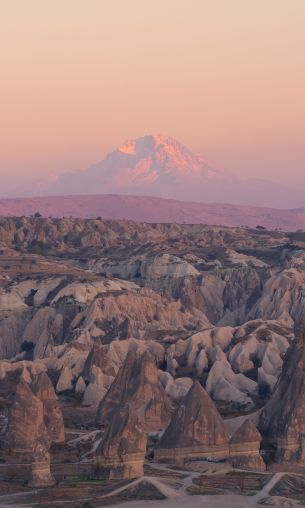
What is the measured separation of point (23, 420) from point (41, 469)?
50.6 ft

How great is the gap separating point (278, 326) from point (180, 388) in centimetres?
2481

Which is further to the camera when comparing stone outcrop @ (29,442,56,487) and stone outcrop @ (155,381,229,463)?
stone outcrop @ (155,381,229,463)

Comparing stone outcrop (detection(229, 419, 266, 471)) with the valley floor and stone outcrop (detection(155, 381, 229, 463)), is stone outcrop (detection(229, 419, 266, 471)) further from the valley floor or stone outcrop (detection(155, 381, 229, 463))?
the valley floor

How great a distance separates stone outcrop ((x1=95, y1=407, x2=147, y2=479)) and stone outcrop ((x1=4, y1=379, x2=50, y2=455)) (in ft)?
44.0

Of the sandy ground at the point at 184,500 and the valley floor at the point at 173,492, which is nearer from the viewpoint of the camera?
the sandy ground at the point at 184,500

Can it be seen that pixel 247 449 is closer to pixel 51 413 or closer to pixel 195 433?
pixel 195 433

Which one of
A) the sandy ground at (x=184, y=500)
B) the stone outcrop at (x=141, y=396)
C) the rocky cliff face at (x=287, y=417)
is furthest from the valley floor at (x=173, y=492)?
the stone outcrop at (x=141, y=396)

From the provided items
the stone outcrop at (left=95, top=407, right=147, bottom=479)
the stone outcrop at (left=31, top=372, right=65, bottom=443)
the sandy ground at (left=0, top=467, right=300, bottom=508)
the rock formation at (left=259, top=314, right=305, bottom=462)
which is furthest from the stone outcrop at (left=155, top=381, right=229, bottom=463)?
the stone outcrop at (left=31, top=372, right=65, bottom=443)

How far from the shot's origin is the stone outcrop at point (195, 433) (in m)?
103

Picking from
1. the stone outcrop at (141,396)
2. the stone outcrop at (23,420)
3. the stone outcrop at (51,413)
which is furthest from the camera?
the stone outcrop at (141,396)

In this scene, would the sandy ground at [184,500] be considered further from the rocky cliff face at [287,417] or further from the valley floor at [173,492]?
the rocky cliff face at [287,417]

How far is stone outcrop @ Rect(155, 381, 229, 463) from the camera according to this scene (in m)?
103

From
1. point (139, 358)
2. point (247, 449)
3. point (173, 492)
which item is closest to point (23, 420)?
point (139, 358)

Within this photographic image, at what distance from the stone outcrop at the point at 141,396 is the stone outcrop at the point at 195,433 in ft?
33.1
